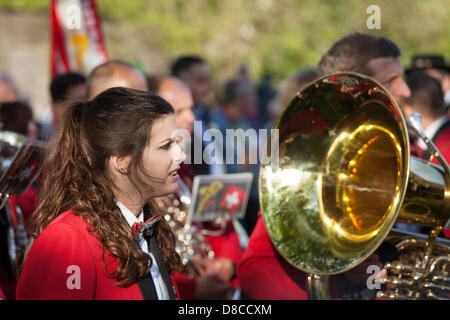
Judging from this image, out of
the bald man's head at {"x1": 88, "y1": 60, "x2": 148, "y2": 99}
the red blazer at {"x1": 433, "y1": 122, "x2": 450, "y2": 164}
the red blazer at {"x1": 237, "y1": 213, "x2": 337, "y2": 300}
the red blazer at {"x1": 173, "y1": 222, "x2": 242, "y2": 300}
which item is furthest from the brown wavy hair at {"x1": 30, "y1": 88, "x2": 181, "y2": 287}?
the red blazer at {"x1": 433, "y1": 122, "x2": 450, "y2": 164}

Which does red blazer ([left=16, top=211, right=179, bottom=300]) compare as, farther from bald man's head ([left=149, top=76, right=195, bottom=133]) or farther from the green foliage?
the green foliage

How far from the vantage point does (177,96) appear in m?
3.17

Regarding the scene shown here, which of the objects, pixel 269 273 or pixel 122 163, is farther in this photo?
pixel 269 273

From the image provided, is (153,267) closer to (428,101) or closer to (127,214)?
(127,214)

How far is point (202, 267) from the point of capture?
3.15 metres

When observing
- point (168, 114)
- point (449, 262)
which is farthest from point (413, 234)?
point (168, 114)

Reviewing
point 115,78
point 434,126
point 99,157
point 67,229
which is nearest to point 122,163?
point 99,157

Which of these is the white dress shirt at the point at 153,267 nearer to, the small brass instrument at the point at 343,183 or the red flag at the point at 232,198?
the small brass instrument at the point at 343,183

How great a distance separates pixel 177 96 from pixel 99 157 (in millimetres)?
1400

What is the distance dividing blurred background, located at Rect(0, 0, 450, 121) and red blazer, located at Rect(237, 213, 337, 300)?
8.64 m

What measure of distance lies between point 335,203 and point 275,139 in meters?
0.35

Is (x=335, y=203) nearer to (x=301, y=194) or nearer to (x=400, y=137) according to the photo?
(x=301, y=194)

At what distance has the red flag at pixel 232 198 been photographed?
3.01 meters

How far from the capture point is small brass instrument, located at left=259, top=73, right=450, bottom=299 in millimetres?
2088
